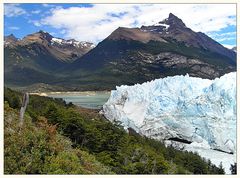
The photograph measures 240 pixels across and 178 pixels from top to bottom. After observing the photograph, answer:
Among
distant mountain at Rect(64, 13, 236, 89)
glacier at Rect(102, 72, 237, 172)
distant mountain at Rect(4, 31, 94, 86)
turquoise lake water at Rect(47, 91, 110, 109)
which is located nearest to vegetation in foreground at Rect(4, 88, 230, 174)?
glacier at Rect(102, 72, 237, 172)

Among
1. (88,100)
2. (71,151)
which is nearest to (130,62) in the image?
(88,100)

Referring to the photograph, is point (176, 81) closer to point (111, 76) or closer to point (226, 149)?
point (226, 149)

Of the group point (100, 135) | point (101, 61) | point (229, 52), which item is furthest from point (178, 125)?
point (229, 52)

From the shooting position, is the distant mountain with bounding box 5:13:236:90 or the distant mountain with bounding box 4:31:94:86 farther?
the distant mountain with bounding box 4:31:94:86

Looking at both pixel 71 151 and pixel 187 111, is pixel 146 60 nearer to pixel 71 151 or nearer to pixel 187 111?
pixel 187 111

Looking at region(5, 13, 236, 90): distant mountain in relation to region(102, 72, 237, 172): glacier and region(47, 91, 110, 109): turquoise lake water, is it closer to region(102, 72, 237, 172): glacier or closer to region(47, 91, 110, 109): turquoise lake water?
region(47, 91, 110, 109): turquoise lake water

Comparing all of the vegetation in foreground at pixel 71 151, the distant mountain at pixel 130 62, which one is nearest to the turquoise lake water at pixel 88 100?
the distant mountain at pixel 130 62
